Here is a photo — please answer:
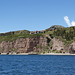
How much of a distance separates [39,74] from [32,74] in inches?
71.4

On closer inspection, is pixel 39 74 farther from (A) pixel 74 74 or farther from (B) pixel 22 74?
(A) pixel 74 74

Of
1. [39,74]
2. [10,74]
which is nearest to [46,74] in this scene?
[39,74]

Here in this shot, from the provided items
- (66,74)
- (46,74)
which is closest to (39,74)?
(46,74)

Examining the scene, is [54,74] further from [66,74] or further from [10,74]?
[10,74]

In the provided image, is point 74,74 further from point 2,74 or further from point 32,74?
point 2,74

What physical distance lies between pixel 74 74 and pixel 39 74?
8.89m

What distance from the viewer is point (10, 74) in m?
50.7

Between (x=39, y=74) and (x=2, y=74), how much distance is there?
31.1 ft

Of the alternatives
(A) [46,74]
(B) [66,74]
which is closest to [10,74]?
(A) [46,74]

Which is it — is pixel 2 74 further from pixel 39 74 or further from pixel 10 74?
pixel 39 74

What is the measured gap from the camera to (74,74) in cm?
4994

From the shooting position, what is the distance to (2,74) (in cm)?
5041

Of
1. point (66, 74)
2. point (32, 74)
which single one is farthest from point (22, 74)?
point (66, 74)

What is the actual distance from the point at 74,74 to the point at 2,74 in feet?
60.2
